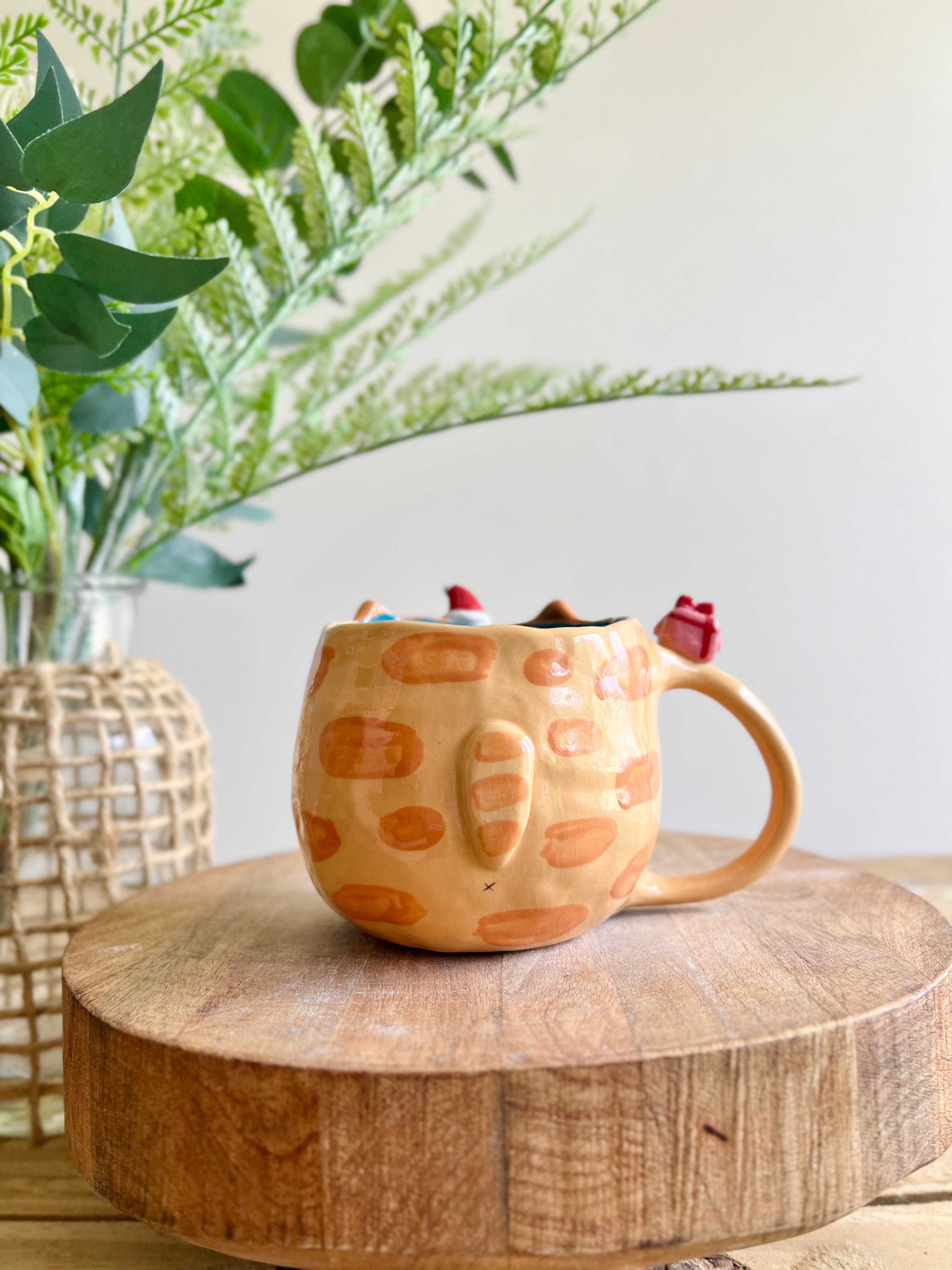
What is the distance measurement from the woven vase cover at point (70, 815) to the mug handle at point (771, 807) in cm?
27

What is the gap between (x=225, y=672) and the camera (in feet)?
3.40

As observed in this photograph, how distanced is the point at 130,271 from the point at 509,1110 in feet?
1.02

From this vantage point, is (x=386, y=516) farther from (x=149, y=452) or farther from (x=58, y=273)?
(x=58, y=273)

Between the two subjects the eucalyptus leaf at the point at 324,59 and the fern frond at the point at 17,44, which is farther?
the eucalyptus leaf at the point at 324,59

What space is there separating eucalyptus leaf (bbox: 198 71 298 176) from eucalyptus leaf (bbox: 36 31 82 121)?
200mm

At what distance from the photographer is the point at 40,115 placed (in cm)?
35

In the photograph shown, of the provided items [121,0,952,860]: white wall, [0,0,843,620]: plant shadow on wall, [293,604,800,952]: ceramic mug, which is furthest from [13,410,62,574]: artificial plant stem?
[121,0,952,860]: white wall

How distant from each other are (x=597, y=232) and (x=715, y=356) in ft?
0.58

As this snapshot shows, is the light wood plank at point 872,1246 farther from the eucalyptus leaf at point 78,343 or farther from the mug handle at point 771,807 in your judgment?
the eucalyptus leaf at point 78,343

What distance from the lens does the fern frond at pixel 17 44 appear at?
36cm

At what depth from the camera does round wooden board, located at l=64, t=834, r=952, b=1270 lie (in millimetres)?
275

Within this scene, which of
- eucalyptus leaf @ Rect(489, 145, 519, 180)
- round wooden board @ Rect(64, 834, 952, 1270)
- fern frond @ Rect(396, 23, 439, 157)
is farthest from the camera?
eucalyptus leaf @ Rect(489, 145, 519, 180)

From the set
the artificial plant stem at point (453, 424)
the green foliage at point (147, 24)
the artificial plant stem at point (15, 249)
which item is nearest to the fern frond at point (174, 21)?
the green foliage at point (147, 24)

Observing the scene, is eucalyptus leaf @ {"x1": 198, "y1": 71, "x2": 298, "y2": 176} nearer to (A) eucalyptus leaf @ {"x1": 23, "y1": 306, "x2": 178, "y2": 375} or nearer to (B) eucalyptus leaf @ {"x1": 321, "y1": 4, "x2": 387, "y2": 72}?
(B) eucalyptus leaf @ {"x1": 321, "y1": 4, "x2": 387, "y2": 72}
